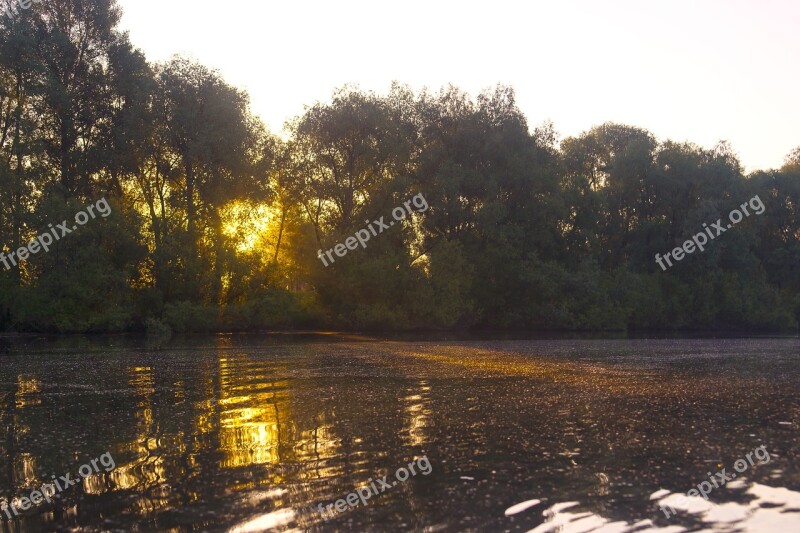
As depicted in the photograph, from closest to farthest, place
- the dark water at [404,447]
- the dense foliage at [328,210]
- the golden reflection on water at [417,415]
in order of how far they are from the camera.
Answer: the dark water at [404,447] < the golden reflection on water at [417,415] < the dense foliage at [328,210]

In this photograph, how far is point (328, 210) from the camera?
62906mm

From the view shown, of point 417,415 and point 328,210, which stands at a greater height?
point 328,210

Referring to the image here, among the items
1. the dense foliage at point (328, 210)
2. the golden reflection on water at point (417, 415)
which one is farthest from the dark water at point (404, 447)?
the dense foliage at point (328, 210)

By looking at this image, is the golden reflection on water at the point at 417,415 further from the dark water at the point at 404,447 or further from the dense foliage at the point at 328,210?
the dense foliage at the point at 328,210

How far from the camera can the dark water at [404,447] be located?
831 centimetres

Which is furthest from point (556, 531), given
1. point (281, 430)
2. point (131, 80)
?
point (131, 80)

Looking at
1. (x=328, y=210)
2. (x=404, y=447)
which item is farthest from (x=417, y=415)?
(x=328, y=210)

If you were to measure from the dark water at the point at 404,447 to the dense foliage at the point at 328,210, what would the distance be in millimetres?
29630

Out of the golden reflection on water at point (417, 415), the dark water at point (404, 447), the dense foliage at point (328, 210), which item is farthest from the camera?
the dense foliage at point (328, 210)

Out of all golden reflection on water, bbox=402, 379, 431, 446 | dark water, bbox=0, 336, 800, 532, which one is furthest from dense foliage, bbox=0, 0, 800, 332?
golden reflection on water, bbox=402, 379, 431, 446

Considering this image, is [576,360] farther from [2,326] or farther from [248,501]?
[2,326]

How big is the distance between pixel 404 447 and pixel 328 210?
5207 cm

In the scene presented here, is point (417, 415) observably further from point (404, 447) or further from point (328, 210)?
point (328, 210)

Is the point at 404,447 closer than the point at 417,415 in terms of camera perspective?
Yes
